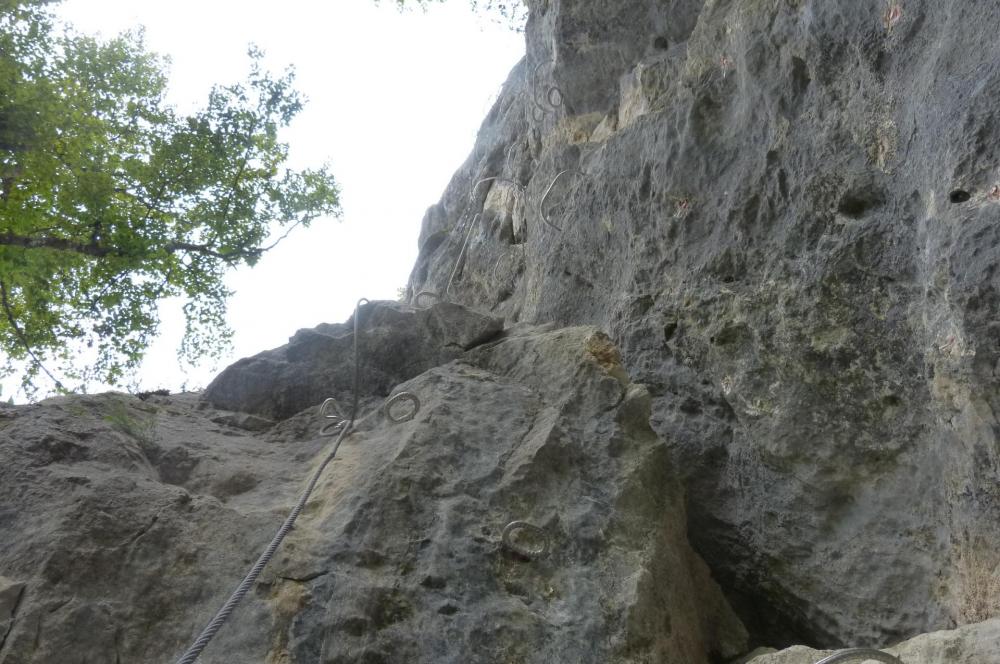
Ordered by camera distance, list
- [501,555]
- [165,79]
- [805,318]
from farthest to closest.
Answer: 1. [165,79]
2. [805,318]
3. [501,555]

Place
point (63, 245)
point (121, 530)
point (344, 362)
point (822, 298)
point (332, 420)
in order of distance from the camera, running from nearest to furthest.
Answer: point (121, 530)
point (822, 298)
point (332, 420)
point (344, 362)
point (63, 245)

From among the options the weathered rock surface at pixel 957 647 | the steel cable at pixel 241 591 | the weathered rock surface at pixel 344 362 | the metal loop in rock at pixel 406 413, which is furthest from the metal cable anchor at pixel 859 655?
the weathered rock surface at pixel 344 362

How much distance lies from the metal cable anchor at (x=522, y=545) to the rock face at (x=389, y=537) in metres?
0.01

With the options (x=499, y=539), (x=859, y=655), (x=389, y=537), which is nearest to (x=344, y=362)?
(x=389, y=537)

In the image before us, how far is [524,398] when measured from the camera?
417 centimetres

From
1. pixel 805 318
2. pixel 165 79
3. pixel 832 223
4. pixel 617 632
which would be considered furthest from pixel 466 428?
pixel 165 79

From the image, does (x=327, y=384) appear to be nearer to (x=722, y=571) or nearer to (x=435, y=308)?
(x=435, y=308)

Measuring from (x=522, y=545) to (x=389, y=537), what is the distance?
0.55m

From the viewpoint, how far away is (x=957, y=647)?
7.98 ft

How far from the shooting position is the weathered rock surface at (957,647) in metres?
2.35

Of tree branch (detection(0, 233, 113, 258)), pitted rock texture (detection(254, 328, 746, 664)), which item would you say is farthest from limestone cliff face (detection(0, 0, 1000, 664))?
tree branch (detection(0, 233, 113, 258))

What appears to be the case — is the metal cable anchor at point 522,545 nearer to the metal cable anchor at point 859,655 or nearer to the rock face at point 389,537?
the rock face at point 389,537

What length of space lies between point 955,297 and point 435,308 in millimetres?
3018

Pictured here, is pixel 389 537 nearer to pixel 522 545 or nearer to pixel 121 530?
pixel 522 545
